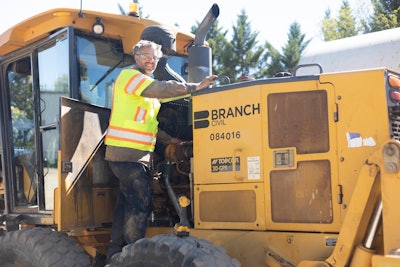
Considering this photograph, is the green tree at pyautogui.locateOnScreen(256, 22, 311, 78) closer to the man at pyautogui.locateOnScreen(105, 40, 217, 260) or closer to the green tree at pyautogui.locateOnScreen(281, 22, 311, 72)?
the green tree at pyautogui.locateOnScreen(281, 22, 311, 72)

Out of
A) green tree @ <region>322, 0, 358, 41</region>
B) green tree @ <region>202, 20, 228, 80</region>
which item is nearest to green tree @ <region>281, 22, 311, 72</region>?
green tree @ <region>322, 0, 358, 41</region>

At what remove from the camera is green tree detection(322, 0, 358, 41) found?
1026 inches

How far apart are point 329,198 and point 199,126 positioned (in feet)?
3.63

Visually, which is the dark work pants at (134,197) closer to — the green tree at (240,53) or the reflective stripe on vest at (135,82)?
the reflective stripe on vest at (135,82)

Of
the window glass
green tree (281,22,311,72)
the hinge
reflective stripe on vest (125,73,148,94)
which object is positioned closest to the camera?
reflective stripe on vest (125,73,148,94)

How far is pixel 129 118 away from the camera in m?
4.14

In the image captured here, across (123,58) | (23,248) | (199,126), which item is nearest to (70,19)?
(123,58)

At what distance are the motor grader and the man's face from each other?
0.35m

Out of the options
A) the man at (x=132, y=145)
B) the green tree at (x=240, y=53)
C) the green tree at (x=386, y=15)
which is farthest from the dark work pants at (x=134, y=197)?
the green tree at (x=240, y=53)

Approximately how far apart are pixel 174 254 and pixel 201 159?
880 millimetres

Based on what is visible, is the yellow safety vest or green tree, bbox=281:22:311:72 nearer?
the yellow safety vest

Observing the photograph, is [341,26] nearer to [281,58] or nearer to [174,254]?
[281,58]

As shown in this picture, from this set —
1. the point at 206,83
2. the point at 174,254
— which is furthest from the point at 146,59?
the point at 174,254

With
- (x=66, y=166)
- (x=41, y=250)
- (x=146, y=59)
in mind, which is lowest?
(x=41, y=250)
